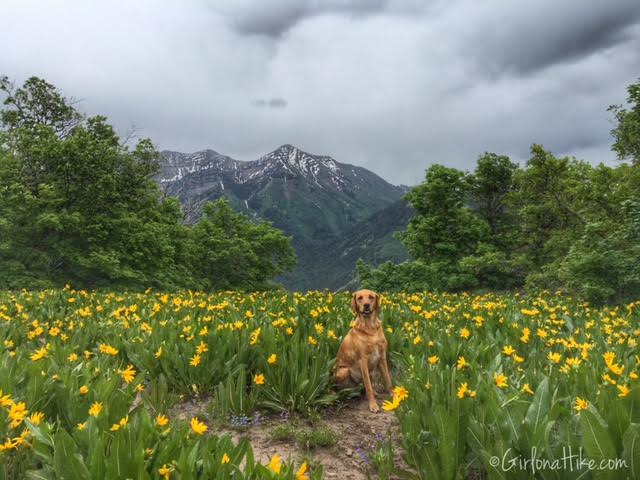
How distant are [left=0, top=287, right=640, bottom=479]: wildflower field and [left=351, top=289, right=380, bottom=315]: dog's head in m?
0.60

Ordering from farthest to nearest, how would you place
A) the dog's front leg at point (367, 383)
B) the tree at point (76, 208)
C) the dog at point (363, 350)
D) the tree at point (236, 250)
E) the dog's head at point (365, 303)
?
the tree at point (236, 250)
the tree at point (76, 208)
the dog's head at point (365, 303)
the dog at point (363, 350)
the dog's front leg at point (367, 383)

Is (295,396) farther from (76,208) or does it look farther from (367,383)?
(76,208)

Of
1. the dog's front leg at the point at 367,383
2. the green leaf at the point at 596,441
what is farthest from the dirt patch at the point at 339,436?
the green leaf at the point at 596,441

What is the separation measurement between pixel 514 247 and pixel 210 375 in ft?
87.9

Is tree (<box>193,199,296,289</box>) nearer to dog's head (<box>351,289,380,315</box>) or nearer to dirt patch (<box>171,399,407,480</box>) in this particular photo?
dog's head (<box>351,289,380,315</box>)

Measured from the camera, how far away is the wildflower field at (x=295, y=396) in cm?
200

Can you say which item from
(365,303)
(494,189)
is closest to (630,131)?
(494,189)

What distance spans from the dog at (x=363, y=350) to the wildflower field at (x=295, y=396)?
0.76ft

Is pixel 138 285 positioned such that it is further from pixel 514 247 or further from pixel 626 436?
pixel 626 436

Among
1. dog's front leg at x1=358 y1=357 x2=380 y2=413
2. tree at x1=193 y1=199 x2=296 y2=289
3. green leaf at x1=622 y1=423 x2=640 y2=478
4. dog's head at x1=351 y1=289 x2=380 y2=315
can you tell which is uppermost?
tree at x1=193 y1=199 x2=296 y2=289

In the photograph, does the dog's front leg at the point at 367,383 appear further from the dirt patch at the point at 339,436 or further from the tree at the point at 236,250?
the tree at the point at 236,250

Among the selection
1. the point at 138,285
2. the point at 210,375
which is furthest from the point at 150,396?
the point at 138,285

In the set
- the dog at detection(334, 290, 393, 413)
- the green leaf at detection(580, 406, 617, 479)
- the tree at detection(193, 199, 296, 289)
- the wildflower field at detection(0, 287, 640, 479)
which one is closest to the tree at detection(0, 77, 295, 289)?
the tree at detection(193, 199, 296, 289)

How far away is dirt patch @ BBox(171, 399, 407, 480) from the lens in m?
3.15
